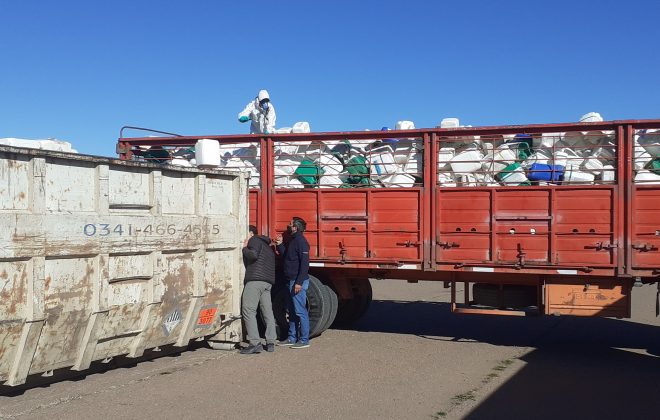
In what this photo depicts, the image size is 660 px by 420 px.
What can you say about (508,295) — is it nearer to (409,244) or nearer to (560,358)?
(560,358)

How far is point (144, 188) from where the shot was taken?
739 cm

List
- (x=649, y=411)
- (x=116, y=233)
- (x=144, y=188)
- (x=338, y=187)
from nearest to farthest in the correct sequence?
(x=649, y=411) < (x=116, y=233) < (x=144, y=188) < (x=338, y=187)

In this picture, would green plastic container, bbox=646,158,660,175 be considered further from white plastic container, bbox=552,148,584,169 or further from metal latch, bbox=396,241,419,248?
metal latch, bbox=396,241,419,248

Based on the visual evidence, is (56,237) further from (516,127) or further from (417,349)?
(516,127)

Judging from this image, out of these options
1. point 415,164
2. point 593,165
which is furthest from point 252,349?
point 593,165

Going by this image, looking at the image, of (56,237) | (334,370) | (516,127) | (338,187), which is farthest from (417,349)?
(56,237)

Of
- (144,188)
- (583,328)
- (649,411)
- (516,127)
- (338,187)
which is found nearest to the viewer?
(649,411)

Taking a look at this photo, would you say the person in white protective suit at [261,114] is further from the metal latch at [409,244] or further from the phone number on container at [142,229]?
the metal latch at [409,244]

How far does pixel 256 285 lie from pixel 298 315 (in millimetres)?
717

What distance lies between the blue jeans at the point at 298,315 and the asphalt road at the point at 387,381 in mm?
258

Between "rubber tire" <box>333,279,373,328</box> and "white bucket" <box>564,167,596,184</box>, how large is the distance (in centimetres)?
350

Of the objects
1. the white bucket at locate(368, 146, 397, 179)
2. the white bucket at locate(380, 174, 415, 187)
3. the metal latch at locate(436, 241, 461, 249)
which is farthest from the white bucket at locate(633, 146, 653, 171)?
the white bucket at locate(368, 146, 397, 179)

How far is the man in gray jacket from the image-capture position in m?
8.66

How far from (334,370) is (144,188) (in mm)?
2940
